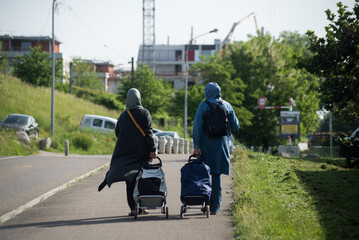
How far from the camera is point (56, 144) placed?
29453 millimetres

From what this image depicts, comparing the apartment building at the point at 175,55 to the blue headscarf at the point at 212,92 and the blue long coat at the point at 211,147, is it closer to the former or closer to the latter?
the blue headscarf at the point at 212,92

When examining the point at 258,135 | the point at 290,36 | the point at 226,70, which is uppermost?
the point at 290,36

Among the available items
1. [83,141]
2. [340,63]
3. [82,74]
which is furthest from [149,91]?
[340,63]

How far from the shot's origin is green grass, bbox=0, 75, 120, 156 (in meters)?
25.5

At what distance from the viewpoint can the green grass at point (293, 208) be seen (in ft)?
21.7

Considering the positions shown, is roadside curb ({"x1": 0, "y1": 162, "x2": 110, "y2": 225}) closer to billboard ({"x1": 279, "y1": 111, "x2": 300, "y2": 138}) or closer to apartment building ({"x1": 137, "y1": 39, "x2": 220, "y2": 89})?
billboard ({"x1": 279, "y1": 111, "x2": 300, "y2": 138})

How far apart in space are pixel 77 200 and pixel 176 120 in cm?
4753

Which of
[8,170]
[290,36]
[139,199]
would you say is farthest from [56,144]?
[290,36]

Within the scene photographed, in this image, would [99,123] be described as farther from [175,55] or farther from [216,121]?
Result: [175,55]

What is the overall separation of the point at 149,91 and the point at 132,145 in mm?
52086

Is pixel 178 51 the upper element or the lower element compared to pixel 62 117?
upper

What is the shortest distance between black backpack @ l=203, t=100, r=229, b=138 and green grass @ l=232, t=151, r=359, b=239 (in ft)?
3.63

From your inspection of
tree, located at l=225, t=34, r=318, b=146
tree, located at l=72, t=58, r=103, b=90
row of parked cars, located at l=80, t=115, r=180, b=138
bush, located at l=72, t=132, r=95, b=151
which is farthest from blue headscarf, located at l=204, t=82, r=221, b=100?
tree, located at l=72, t=58, r=103, b=90

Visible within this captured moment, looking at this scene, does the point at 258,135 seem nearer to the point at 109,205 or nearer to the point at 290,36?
the point at 290,36
